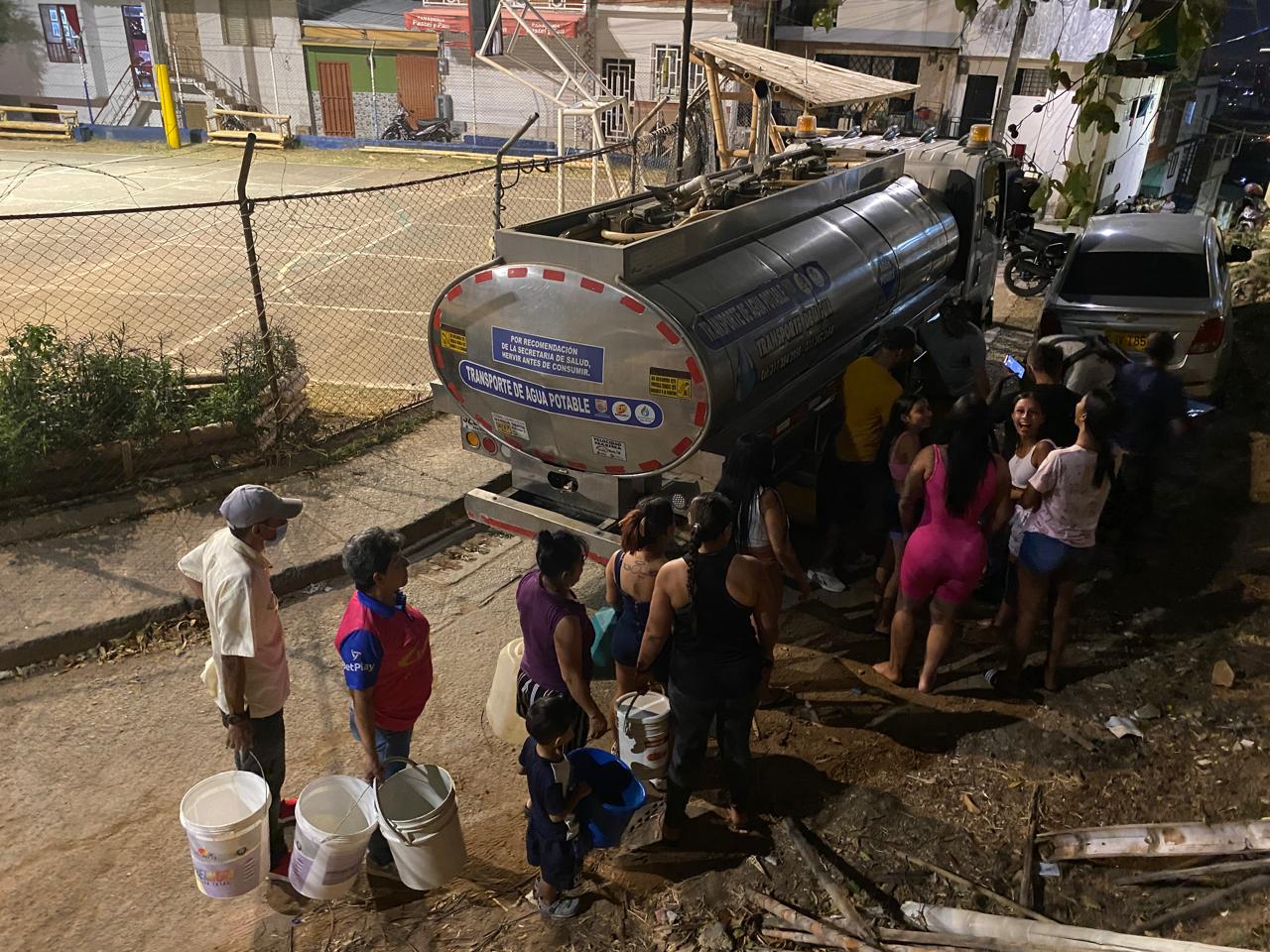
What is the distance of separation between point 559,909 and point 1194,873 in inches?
101

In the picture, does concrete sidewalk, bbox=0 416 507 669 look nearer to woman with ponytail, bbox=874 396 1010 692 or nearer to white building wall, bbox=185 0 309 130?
woman with ponytail, bbox=874 396 1010 692

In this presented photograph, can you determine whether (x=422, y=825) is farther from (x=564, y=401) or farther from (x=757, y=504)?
(x=564, y=401)

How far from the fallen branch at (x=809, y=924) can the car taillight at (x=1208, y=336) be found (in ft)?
22.4

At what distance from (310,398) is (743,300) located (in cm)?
526

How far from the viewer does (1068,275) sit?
8.91 metres

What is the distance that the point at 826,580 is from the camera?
20.5 feet

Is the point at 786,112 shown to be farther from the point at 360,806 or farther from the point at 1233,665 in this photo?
the point at 360,806

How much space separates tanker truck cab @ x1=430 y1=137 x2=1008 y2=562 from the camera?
482 cm

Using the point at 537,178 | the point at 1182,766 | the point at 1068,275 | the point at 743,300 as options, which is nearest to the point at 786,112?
the point at 537,178

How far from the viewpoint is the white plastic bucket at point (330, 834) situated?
11.2 feet

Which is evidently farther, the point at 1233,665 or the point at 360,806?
the point at 1233,665

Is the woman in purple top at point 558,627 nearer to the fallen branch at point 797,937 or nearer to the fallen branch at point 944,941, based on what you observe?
the fallen branch at point 797,937

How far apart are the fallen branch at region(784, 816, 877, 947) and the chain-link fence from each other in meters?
5.51

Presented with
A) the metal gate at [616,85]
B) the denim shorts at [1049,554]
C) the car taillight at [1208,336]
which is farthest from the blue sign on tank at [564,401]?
the metal gate at [616,85]
